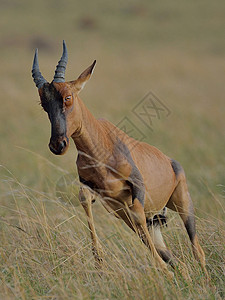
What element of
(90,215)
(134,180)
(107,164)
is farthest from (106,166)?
(90,215)

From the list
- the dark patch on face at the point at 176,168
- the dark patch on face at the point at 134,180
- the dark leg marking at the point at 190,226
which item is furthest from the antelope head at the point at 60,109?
the dark leg marking at the point at 190,226

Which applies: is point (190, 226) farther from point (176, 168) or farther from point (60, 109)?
point (60, 109)

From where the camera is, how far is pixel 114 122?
15.9 metres

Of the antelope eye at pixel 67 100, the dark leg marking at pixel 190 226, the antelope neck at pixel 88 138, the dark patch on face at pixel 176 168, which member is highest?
the antelope eye at pixel 67 100

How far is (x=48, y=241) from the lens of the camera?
5.02 m

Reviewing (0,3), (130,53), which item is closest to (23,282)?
(130,53)

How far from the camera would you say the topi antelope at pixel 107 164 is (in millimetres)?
4277

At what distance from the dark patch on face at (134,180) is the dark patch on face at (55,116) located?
2.48 feet

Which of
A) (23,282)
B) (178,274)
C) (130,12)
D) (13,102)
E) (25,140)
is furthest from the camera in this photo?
(130,12)

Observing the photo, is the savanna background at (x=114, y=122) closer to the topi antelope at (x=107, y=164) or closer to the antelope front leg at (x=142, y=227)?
the antelope front leg at (x=142, y=227)

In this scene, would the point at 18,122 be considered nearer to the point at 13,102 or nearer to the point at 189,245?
the point at 13,102

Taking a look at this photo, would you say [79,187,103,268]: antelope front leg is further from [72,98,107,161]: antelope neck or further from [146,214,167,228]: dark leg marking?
[146,214,167,228]: dark leg marking

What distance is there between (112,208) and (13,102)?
13.8 metres

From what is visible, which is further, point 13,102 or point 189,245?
point 13,102
